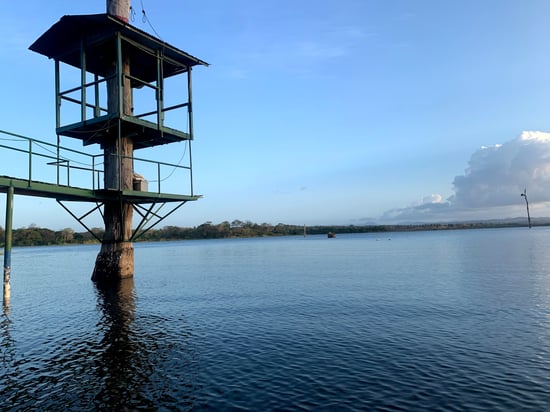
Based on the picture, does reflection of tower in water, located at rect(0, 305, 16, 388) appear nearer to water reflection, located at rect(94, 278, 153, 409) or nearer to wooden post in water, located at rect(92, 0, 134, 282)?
water reflection, located at rect(94, 278, 153, 409)

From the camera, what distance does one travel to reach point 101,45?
77.0ft

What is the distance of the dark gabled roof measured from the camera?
2164 cm

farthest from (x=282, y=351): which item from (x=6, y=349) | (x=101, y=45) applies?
(x=101, y=45)

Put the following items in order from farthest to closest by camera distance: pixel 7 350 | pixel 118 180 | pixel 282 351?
pixel 118 180 → pixel 7 350 → pixel 282 351

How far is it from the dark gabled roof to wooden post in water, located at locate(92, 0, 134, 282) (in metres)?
1.13

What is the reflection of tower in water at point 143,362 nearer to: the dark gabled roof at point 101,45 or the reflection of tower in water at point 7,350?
the reflection of tower in water at point 7,350

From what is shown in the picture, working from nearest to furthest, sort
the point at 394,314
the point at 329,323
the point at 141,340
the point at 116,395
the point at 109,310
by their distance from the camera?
the point at 116,395 < the point at 141,340 < the point at 329,323 < the point at 394,314 < the point at 109,310

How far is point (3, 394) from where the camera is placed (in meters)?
8.92

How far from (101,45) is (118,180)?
863 cm

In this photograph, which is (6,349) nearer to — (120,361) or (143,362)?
(120,361)

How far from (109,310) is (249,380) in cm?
1180

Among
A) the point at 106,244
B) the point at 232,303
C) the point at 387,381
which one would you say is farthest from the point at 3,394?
the point at 106,244

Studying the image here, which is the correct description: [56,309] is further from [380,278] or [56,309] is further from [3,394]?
[380,278]

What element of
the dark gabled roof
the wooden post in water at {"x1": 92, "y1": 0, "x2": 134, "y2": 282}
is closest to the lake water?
the wooden post in water at {"x1": 92, "y1": 0, "x2": 134, "y2": 282}
